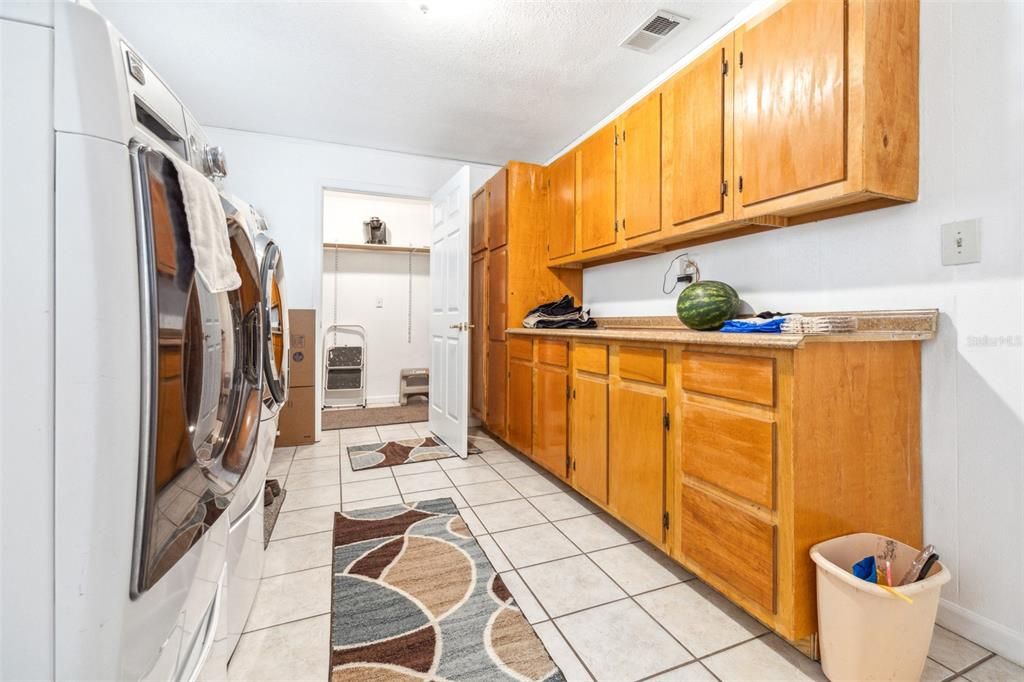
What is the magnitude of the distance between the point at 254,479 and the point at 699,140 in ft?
7.04

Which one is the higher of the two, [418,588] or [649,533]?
[649,533]

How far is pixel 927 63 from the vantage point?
1460mm

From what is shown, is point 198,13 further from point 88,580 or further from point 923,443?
point 923,443

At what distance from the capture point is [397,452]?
3270 millimetres

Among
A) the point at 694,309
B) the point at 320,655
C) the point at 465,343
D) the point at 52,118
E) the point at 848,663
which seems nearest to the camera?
the point at 52,118

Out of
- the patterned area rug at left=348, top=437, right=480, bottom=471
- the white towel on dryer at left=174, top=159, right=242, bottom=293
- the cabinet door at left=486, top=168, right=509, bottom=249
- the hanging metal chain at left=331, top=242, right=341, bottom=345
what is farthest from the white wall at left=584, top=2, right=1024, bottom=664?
the hanging metal chain at left=331, top=242, right=341, bottom=345

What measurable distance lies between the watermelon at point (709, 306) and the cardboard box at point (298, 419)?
2.86 meters

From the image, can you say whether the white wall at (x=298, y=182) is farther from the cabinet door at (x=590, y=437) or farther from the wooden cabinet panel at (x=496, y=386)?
the cabinet door at (x=590, y=437)

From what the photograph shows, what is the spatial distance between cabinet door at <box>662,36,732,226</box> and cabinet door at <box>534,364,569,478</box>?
1050 mm

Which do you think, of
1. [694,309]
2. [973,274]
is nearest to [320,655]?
[694,309]

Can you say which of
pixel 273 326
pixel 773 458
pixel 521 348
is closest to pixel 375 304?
pixel 521 348

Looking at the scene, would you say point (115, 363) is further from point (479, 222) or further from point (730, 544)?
point (479, 222)

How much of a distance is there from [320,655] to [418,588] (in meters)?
0.38

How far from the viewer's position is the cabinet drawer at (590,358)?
2.11 meters
